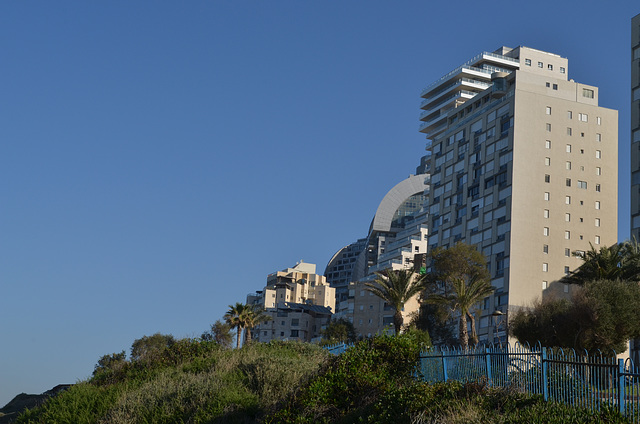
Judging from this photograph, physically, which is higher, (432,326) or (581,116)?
(581,116)

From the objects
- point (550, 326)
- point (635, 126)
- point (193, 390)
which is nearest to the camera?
point (193, 390)

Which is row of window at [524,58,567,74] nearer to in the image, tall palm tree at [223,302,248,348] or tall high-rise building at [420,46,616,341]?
tall high-rise building at [420,46,616,341]

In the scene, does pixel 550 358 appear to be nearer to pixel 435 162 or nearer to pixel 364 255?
pixel 435 162

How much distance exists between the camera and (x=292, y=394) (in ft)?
70.2

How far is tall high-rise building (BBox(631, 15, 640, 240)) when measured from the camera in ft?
238

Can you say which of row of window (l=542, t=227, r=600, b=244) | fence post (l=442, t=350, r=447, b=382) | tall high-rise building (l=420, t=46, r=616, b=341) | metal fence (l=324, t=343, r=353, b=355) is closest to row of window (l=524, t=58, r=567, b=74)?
tall high-rise building (l=420, t=46, r=616, b=341)

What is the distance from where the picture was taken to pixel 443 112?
154m

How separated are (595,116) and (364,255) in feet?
291

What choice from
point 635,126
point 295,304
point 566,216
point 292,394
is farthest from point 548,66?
point 292,394

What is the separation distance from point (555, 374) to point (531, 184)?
81.4m

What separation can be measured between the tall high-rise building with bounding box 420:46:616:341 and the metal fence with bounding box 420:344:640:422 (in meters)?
70.2

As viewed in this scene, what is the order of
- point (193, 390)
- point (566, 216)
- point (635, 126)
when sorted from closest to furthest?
point (193, 390), point (635, 126), point (566, 216)

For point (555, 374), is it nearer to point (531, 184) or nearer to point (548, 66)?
point (531, 184)

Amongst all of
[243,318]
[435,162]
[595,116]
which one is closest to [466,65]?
[435,162]
